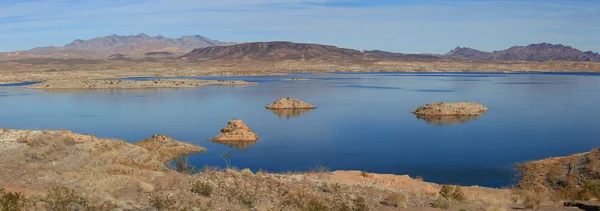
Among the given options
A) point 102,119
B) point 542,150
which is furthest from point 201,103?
point 542,150

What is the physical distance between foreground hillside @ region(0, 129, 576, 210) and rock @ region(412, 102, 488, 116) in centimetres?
2418

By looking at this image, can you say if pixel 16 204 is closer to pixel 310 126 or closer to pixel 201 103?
pixel 310 126

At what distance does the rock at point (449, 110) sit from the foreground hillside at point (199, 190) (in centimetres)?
2418

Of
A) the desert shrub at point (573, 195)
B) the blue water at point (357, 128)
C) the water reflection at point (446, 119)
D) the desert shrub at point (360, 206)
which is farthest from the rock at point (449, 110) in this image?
the desert shrub at point (360, 206)

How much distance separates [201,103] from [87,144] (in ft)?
98.9

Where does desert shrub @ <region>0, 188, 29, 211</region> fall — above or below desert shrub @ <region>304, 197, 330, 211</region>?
above

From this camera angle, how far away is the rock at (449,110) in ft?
139

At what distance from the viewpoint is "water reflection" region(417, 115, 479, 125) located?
3887 centimetres

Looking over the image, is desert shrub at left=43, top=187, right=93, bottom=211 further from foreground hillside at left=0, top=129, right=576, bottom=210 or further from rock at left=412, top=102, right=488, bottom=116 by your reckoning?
rock at left=412, top=102, right=488, bottom=116

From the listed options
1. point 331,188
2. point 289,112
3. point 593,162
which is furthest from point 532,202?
Answer: point 289,112

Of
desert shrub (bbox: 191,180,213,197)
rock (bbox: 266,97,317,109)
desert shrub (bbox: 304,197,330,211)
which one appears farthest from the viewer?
rock (bbox: 266,97,317,109)

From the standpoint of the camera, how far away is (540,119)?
3941 centimetres

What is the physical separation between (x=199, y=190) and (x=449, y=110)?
33327 millimetres

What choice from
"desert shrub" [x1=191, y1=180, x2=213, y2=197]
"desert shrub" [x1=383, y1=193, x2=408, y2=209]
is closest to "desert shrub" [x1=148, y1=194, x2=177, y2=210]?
"desert shrub" [x1=191, y1=180, x2=213, y2=197]
